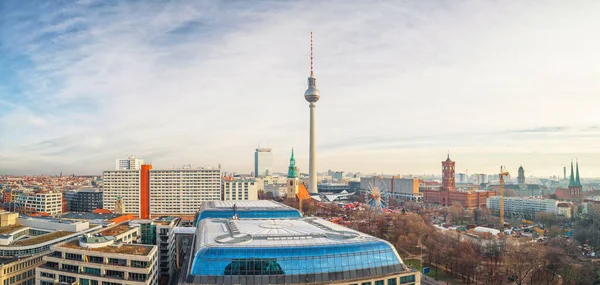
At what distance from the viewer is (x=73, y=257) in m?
41.6

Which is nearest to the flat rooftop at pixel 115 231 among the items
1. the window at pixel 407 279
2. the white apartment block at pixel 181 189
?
the window at pixel 407 279

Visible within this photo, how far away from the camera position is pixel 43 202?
10719 cm

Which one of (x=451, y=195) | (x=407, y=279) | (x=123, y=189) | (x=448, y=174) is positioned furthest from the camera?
(x=448, y=174)

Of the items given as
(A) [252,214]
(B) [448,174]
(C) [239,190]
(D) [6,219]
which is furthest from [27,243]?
(B) [448,174]

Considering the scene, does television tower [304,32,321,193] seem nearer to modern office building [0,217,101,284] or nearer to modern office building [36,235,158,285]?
modern office building [0,217,101,284]

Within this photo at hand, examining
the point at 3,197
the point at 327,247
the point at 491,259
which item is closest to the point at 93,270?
the point at 327,247

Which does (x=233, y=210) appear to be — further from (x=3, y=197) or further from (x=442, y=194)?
(x=442, y=194)

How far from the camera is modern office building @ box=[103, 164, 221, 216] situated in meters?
116

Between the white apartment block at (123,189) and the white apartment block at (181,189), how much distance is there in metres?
4.26

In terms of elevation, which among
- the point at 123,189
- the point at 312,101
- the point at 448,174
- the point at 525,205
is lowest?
the point at 525,205

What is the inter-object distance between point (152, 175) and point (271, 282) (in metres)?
92.5

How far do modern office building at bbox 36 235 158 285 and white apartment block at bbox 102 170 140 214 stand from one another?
248 ft

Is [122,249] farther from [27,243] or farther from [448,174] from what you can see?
[448,174]

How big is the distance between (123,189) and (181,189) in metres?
16.1
